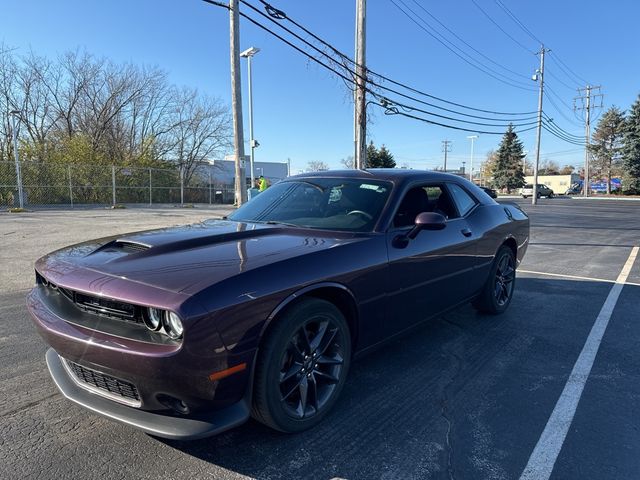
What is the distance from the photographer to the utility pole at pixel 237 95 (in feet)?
33.8

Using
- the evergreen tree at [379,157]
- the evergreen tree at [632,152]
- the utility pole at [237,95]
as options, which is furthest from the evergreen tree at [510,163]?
the utility pole at [237,95]

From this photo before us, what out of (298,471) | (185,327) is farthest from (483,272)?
(185,327)

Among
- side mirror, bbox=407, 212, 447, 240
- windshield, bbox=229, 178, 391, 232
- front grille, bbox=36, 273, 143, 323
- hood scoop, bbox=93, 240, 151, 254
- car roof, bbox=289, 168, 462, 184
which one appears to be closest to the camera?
front grille, bbox=36, 273, 143, 323

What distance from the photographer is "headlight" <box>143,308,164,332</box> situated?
2109mm

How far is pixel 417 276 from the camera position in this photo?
3373mm

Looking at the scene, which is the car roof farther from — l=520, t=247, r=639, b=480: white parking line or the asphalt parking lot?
l=520, t=247, r=639, b=480: white parking line

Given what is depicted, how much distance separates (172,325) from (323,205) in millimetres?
1931

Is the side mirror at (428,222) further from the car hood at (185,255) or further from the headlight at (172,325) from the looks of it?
the headlight at (172,325)

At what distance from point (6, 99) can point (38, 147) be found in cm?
520

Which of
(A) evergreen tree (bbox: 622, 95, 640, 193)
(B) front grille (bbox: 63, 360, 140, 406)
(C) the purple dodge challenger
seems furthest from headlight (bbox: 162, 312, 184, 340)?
(A) evergreen tree (bbox: 622, 95, 640, 193)

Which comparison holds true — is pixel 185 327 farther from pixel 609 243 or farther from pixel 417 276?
pixel 609 243

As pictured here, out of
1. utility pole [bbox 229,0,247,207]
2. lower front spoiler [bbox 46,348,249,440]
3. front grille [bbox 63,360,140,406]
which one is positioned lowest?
lower front spoiler [bbox 46,348,249,440]

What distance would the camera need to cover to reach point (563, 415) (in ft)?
9.41

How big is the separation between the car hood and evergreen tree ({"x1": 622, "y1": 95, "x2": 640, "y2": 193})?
187ft
